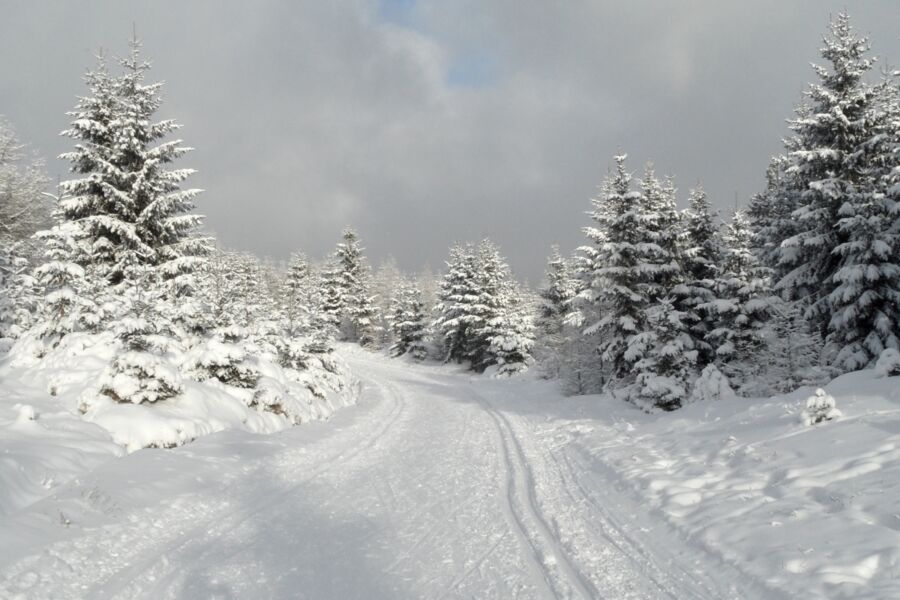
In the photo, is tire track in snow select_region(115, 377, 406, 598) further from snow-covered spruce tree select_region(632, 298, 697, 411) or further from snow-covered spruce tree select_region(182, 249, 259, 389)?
snow-covered spruce tree select_region(632, 298, 697, 411)

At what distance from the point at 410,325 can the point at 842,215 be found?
35.3 meters

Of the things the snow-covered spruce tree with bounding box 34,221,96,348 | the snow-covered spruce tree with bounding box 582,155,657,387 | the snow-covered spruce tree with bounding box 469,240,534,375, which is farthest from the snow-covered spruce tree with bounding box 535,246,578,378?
the snow-covered spruce tree with bounding box 34,221,96,348

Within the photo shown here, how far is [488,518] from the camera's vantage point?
719cm

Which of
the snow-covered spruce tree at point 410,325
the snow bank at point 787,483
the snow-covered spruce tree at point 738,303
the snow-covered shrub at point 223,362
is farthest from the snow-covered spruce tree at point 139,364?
the snow-covered spruce tree at point 410,325

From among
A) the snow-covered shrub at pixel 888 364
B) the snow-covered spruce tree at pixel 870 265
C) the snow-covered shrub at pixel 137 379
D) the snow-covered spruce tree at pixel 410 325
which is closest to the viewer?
the snow-covered shrub at pixel 137 379

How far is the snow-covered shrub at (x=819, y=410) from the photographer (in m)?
8.92

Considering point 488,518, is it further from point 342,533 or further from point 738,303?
point 738,303

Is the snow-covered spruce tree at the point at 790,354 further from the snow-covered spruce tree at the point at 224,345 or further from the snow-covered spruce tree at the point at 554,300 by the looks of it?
the snow-covered spruce tree at the point at 224,345

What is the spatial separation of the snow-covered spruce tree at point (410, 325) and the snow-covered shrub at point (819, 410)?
39.1 m

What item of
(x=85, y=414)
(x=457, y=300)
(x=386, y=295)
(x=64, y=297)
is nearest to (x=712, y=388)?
(x=85, y=414)

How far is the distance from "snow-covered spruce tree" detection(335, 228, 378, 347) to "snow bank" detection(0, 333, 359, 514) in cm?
3988

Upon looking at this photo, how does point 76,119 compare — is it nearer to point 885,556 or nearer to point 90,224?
point 90,224

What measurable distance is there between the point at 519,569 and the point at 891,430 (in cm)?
651

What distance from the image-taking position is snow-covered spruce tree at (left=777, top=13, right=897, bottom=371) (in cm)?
1595
